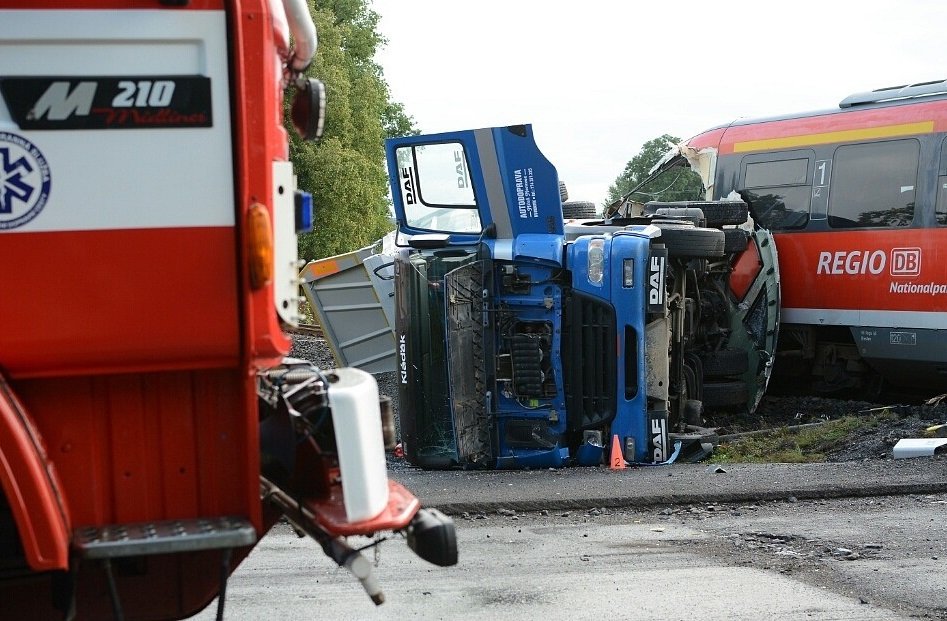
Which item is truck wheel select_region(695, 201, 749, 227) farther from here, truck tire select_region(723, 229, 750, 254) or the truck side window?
the truck side window

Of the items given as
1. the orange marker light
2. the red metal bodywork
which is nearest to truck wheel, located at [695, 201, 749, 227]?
the red metal bodywork

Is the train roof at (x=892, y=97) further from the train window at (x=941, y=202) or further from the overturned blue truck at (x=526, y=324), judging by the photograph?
the overturned blue truck at (x=526, y=324)

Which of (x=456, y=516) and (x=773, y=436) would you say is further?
(x=773, y=436)

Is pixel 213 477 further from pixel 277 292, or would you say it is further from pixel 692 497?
pixel 692 497

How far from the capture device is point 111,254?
10.0 feet

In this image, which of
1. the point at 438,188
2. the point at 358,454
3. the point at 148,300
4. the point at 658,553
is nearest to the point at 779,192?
the point at 438,188

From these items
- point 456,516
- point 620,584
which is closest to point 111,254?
point 620,584

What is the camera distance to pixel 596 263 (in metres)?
8.77

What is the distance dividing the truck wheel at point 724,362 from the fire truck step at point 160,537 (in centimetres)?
799

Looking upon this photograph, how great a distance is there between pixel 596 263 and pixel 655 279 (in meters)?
0.48

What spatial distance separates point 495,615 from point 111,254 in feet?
8.81

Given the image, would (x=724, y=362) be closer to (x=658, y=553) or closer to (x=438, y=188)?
(x=438, y=188)

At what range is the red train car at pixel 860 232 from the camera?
37.1 feet

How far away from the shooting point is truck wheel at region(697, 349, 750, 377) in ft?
35.5
